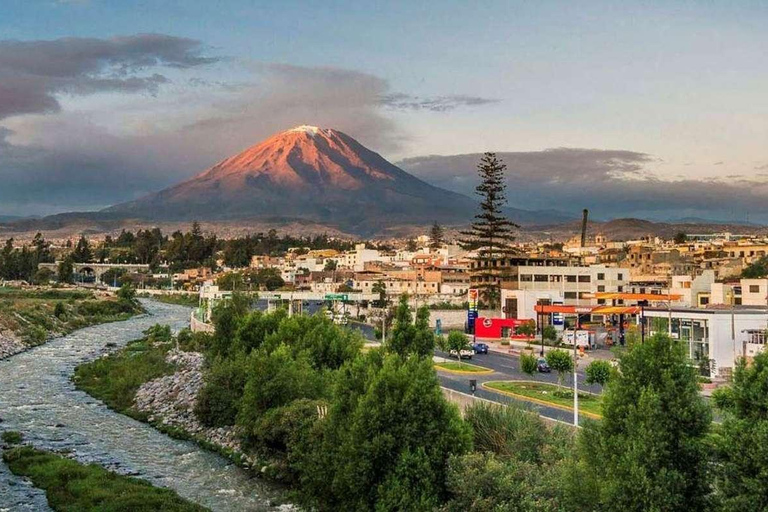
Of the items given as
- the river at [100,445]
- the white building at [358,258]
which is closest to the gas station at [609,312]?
the river at [100,445]

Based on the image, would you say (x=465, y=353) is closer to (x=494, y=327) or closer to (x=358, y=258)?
(x=494, y=327)

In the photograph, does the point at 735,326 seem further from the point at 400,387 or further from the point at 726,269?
the point at 726,269

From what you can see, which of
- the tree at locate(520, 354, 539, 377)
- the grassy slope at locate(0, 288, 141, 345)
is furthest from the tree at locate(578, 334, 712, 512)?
the grassy slope at locate(0, 288, 141, 345)

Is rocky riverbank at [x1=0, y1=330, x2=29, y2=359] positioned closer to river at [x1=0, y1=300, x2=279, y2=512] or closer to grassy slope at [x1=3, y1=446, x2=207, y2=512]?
Result: river at [x1=0, y1=300, x2=279, y2=512]

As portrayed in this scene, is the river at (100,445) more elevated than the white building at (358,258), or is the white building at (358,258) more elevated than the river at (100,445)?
the white building at (358,258)

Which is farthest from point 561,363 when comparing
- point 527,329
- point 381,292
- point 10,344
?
point 381,292

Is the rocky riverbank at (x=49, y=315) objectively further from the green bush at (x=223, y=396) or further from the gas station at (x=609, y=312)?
the gas station at (x=609, y=312)
